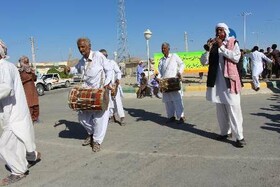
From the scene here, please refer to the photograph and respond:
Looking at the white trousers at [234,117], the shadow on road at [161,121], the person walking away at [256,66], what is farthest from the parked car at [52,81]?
the white trousers at [234,117]

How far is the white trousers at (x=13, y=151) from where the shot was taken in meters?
5.27

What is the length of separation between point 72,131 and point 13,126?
3863 mm

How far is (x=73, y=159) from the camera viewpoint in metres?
6.47

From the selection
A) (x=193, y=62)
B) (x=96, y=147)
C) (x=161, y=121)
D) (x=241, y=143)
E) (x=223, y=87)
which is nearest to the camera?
(x=241, y=143)

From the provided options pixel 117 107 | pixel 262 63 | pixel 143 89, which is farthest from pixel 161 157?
pixel 262 63

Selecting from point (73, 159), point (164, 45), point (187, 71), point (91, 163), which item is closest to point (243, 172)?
point (91, 163)

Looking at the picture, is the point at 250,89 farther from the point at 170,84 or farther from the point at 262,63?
the point at 170,84

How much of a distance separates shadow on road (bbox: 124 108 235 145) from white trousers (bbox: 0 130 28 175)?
3523mm

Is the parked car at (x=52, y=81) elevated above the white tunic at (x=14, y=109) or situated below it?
below

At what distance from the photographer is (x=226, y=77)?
6.51 metres

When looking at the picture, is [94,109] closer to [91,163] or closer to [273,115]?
[91,163]

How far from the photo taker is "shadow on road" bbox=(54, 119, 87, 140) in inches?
333

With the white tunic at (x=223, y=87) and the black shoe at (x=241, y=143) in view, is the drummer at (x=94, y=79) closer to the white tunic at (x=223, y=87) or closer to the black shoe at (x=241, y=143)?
the white tunic at (x=223, y=87)

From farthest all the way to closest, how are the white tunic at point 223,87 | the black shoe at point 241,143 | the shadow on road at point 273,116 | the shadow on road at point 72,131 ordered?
the shadow on road at point 72,131
the shadow on road at point 273,116
the black shoe at point 241,143
the white tunic at point 223,87
